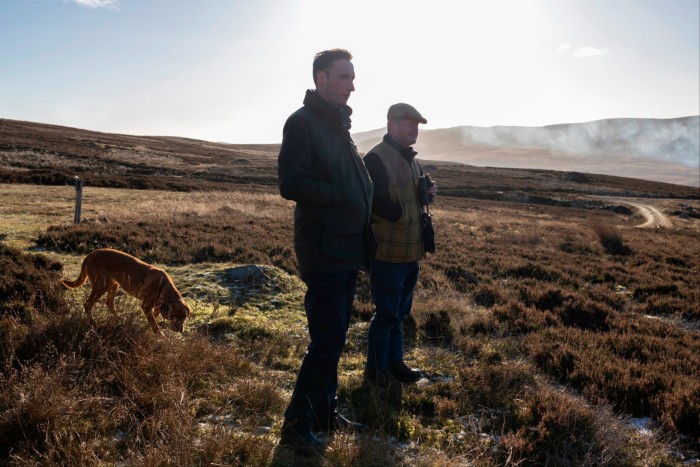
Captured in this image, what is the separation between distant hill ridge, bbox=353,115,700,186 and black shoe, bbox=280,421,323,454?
13599cm

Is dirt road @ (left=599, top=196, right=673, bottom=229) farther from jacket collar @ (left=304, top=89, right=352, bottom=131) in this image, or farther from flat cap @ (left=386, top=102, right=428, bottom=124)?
jacket collar @ (left=304, top=89, right=352, bottom=131)

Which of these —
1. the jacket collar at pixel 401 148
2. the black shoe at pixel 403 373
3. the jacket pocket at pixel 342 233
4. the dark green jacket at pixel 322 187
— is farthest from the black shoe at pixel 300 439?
→ the jacket collar at pixel 401 148

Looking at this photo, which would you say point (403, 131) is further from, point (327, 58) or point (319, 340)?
point (319, 340)

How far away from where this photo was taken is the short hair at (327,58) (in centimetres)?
279

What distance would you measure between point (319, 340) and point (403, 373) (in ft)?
5.23

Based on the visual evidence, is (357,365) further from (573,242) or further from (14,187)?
(14,187)

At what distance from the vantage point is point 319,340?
2.76 metres

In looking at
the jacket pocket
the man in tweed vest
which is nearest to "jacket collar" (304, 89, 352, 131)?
the jacket pocket

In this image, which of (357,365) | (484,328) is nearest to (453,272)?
(484,328)

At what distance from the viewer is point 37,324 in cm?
341

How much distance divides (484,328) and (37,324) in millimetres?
5085

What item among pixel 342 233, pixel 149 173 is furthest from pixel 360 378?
pixel 149 173

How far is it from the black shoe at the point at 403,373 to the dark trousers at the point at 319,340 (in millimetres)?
1431

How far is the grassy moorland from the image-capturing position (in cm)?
255
